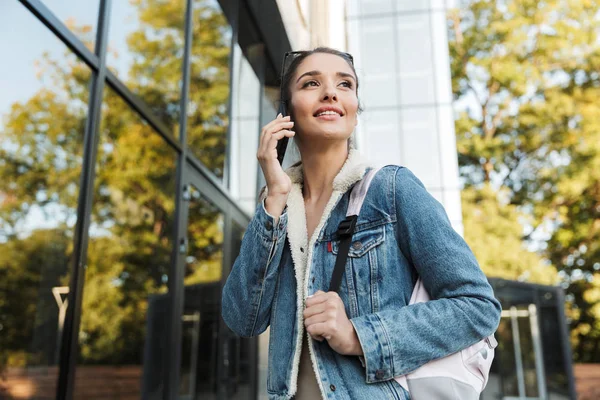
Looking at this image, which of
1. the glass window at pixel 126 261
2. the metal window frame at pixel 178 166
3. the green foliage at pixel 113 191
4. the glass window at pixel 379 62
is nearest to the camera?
the metal window frame at pixel 178 166

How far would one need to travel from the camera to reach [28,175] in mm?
4617

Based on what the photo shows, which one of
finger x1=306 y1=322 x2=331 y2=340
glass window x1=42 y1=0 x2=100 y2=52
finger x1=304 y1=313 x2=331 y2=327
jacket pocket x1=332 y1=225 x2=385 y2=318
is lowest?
finger x1=306 y1=322 x2=331 y2=340

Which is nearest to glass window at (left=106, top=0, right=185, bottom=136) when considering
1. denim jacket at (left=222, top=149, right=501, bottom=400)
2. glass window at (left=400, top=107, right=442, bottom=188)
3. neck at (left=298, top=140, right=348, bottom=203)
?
glass window at (left=400, top=107, right=442, bottom=188)

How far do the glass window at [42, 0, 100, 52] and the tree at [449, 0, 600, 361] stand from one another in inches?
507

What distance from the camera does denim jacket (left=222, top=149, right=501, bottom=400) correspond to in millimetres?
1054

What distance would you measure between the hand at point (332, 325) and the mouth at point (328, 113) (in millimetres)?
453

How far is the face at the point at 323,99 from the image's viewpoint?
52.5 inches

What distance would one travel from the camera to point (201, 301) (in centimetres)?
596

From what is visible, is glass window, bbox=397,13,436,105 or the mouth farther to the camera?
glass window, bbox=397,13,436,105

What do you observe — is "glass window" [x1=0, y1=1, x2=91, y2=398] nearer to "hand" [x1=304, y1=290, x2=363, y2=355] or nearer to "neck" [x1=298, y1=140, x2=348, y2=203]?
"neck" [x1=298, y1=140, x2=348, y2=203]

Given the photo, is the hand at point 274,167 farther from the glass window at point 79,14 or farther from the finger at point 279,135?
the glass window at point 79,14

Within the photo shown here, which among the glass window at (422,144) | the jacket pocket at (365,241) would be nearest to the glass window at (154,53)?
the glass window at (422,144)

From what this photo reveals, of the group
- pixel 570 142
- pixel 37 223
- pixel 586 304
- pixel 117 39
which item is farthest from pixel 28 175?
pixel 586 304

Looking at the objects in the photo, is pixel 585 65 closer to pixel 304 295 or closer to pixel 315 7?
pixel 315 7
